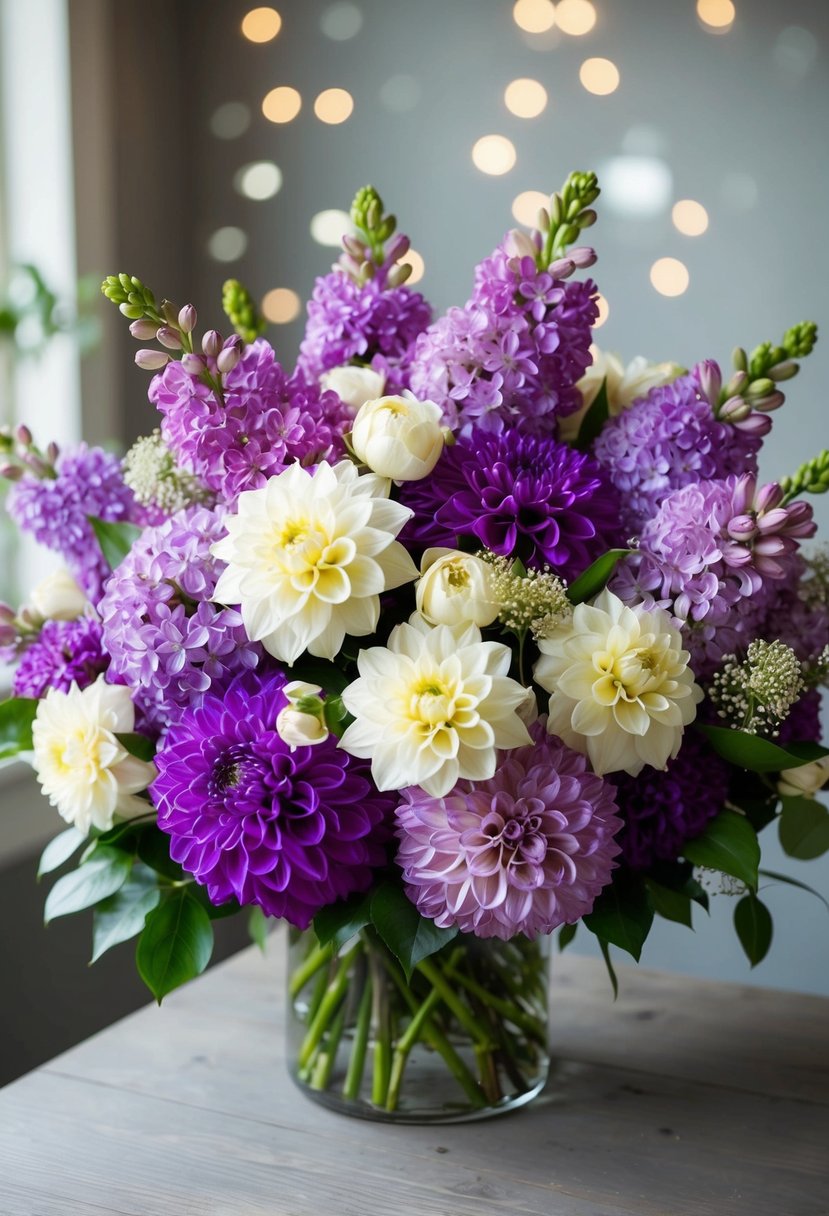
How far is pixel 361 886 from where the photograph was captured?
28.4 inches

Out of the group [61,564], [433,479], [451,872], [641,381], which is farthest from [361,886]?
[61,564]

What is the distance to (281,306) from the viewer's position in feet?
5.02

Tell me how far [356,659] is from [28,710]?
0.94 feet

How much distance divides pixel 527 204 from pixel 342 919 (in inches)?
38.1

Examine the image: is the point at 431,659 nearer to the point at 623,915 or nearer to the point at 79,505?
the point at 623,915

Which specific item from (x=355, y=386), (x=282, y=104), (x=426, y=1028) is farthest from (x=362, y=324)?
(x=282, y=104)

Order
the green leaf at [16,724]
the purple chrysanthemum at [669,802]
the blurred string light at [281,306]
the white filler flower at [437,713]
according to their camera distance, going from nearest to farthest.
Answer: the white filler flower at [437,713]
the purple chrysanthemum at [669,802]
the green leaf at [16,724]
the blurred string light at [281,306]

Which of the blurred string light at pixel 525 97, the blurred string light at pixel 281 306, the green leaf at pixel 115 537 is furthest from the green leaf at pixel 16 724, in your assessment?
the blurred string light at pixel 525 97

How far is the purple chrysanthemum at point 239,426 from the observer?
724 millimetres

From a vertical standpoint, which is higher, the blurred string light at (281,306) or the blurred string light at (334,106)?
the blurred string light at (334,106)

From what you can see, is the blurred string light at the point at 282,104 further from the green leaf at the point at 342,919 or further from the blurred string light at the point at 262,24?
the green leaf at the point at 342,919

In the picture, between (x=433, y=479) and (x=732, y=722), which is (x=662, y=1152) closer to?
(x=732, y=722)

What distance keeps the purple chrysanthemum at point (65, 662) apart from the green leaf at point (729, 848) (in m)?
0.43

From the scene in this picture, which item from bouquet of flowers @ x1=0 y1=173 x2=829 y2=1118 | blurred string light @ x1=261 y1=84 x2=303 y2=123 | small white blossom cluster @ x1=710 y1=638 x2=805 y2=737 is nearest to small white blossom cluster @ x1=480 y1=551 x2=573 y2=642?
bouquet of flowers @ x1=0 y1=173 x2=829 y2=1118
